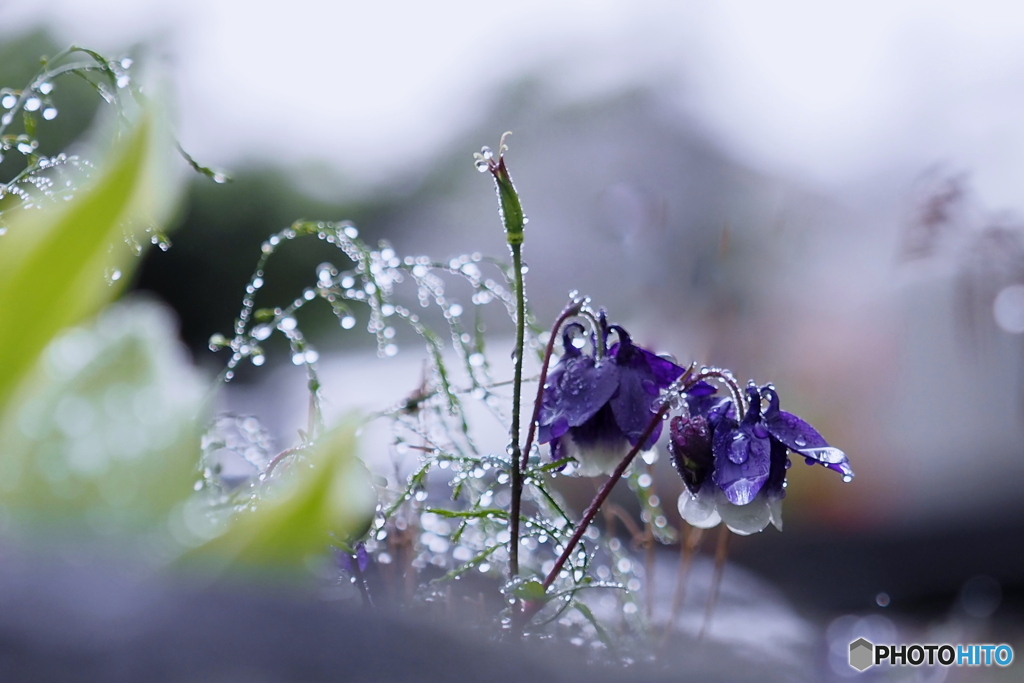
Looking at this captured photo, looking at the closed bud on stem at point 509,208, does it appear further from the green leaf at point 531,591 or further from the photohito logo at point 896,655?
the photohito logo at point 896,655

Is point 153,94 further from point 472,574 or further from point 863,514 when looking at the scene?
point 863,514

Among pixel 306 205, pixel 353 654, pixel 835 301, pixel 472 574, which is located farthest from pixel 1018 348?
pixel 306 205

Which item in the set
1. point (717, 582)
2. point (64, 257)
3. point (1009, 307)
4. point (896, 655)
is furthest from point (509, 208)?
point (1009, 307)

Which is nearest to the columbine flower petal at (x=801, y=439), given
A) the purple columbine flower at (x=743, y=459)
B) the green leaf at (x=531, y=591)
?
the purple columbine flower at (x=743, y=459)

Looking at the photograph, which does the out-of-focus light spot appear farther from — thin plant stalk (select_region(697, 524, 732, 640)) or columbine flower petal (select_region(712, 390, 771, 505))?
columbine flower petal (select_region(712, 390, 771, 505))

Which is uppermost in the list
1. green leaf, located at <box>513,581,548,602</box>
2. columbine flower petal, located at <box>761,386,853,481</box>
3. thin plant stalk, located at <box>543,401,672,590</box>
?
columbine flower petal, located at <box>761,386,853,481</box>

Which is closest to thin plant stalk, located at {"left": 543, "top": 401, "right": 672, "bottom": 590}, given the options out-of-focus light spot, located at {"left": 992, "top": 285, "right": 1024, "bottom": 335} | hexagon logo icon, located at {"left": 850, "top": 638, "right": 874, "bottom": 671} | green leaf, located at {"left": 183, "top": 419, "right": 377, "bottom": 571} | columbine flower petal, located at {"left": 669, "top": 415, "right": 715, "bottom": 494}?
columbine flower petal, located at {"left": 669, "top": 415, "right": 715, "bottom": 494}
